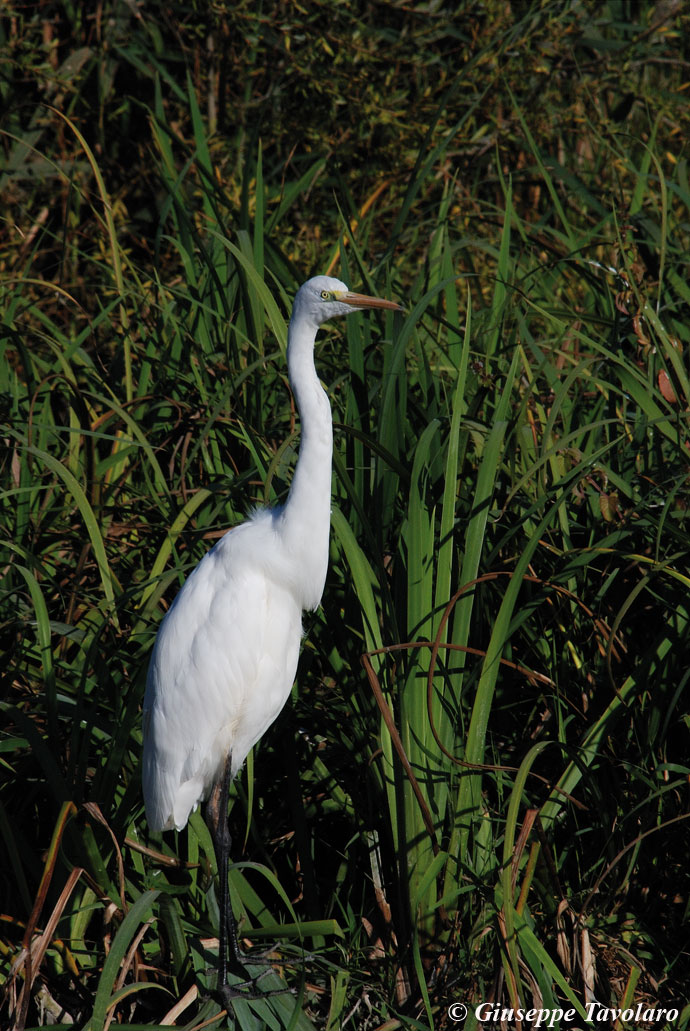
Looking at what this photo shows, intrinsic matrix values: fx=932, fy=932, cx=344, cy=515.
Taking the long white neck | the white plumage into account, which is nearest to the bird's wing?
the white plumage

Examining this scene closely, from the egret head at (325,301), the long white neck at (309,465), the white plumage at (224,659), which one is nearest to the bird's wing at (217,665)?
the white plumage at (224,659)

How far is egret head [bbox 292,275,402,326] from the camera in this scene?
5.39 ft

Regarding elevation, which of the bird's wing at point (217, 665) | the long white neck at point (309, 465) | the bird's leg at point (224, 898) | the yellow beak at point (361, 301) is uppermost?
the yellow beak at point (361, 301)

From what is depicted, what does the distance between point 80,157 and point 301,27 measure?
1.03 metres

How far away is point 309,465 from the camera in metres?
1.65

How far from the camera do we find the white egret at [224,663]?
177 centimetres

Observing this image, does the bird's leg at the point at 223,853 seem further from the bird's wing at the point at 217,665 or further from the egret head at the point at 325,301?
the egret head at the point at 325,301

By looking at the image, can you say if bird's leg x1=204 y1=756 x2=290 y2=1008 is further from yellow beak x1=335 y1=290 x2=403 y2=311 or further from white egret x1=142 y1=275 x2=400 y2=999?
yellow beak x1=335 y1=290 x2=403 y2=311

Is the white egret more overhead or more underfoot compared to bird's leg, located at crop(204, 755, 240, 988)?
more overhead

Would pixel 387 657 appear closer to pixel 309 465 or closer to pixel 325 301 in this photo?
pixel 309 465

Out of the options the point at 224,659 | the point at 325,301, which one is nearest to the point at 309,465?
the point at 325,301

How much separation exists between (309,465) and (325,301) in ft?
0.95

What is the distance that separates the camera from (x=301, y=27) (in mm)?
3453

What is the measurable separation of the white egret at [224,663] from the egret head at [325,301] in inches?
14.0
